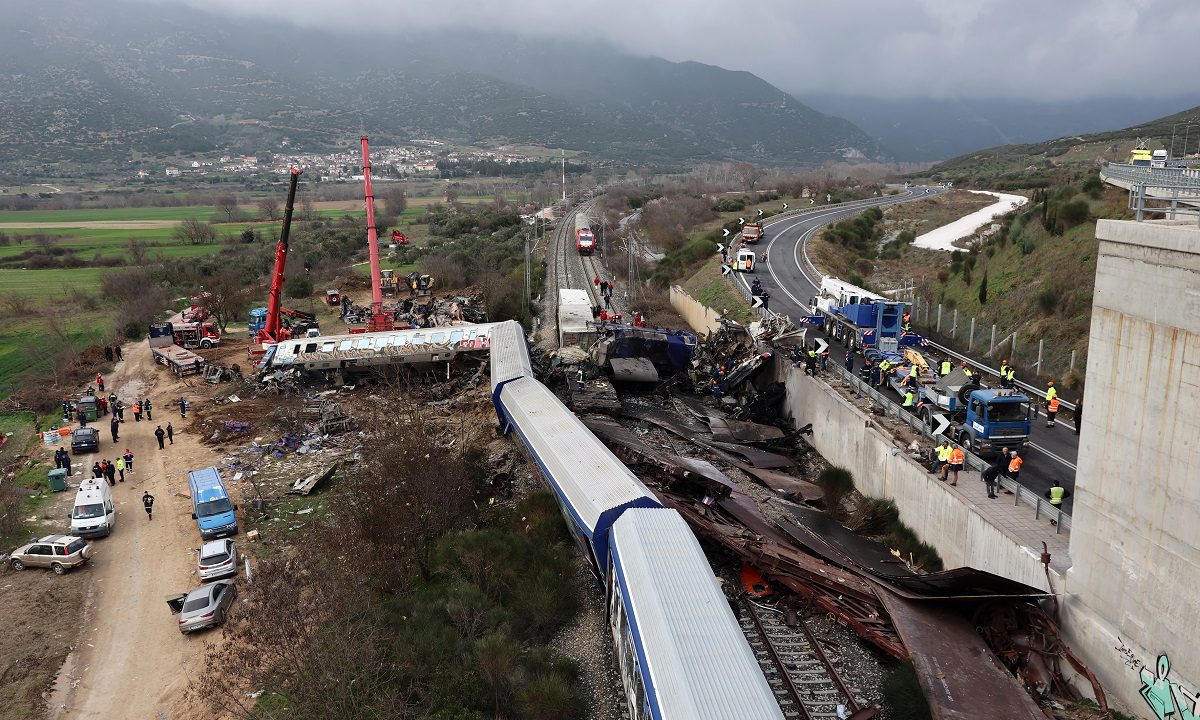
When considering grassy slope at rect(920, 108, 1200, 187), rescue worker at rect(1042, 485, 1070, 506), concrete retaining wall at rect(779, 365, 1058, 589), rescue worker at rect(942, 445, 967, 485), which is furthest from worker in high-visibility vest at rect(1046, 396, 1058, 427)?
grassy slope at rect(920, 108, 1200, 187)

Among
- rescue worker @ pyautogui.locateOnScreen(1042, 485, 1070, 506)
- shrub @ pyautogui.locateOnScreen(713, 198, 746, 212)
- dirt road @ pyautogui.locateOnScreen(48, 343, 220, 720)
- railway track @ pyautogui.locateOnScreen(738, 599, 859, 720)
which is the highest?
shrub @ pyautogui.locateOnScreen(713, 198, 746, 212)

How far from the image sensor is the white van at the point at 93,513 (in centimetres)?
2358

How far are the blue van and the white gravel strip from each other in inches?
1793

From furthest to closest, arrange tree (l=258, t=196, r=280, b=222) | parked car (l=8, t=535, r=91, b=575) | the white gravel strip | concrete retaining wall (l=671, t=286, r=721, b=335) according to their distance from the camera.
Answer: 1. tree (l=258, t=196, r=280, b=222)
2. the white gravel strip
3. concrete retaining wall (l=671, t=286, r=721, b=335)
4. parked car (l=8, t=535, r=91, b=575)

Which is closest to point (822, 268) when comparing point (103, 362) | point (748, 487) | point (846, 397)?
point (846, 397)

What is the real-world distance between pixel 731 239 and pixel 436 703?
5405 centimetres

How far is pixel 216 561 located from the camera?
819 inches

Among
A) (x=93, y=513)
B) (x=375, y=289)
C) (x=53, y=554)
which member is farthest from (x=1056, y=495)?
(x=375, y=289)

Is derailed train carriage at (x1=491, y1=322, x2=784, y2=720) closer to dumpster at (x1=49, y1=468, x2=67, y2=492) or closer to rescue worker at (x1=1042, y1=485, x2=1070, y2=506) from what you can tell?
rescue worker at (x1=1042, y1=485, x2=1070, y2=506)

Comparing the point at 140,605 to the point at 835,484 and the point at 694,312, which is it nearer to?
the point at 835,484

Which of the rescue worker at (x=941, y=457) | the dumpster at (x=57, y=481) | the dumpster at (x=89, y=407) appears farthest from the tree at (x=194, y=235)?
the rescue worker at (x=941, y=457)

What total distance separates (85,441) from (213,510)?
1129cm

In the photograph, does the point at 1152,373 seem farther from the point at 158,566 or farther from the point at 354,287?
the point at 354,287

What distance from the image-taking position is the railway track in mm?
13594
